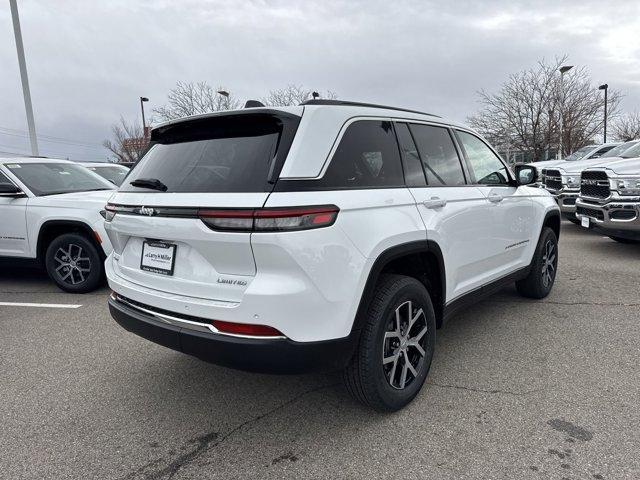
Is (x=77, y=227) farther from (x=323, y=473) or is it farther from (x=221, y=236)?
(x=323, y=473)

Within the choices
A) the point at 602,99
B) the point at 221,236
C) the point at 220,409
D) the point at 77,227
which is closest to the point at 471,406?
the point at 220,409

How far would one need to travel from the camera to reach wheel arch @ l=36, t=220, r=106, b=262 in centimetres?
558

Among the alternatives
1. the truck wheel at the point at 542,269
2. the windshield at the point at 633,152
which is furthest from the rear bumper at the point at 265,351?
the windshield at the point at 633,152

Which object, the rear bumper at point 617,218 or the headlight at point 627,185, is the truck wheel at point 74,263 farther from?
the headlight at point 627,185

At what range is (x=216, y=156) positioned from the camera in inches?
103

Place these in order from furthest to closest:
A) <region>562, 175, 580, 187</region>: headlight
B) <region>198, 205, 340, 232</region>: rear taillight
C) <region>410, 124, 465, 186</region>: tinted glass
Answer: <region>562, 175, 580, 187</region>: headlight → <region>410, 124, 465, 186</region>: tinted glass → <region>198, 205, 340, 232</region>: rear taillight

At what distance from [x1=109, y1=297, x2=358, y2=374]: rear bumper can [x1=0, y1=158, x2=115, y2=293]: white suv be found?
356 centimetres

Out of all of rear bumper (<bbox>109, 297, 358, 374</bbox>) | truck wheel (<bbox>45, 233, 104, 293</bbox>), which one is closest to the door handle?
rear bumper (<bbox>109, 297, 358, 374</bbox>)

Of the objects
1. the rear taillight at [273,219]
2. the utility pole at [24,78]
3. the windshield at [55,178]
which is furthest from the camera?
the utility pole at [24,78]

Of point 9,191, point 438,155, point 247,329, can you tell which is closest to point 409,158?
point 438,155

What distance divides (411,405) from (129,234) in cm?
206

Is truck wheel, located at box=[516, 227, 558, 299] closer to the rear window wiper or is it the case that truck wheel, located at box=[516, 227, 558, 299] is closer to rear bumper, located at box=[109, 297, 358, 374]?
rear bumper, located at box=[109, 297, 358, 374]

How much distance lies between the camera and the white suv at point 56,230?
5.57m

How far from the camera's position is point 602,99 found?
78.1ft
